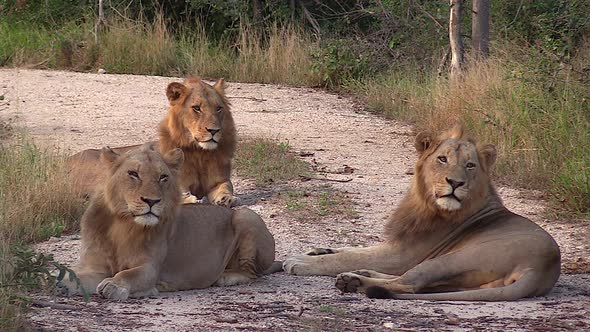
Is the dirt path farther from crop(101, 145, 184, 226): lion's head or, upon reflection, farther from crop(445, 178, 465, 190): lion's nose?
crop(445, 178, 465, 190): lion's nose

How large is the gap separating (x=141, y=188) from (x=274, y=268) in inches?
46.5

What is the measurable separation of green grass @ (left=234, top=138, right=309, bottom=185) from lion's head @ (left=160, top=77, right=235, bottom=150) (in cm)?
70

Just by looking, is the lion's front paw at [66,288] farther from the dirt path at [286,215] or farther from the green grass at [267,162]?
the green grass at [267,162]

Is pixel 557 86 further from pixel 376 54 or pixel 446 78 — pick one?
pixel 376 54

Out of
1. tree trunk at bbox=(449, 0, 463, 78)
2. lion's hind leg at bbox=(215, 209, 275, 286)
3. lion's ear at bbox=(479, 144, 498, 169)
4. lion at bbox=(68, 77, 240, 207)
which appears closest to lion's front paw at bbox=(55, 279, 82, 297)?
lion's hind leg at bbox=(215, 209, 275, 286)

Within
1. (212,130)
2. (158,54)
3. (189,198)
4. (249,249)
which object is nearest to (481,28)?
(158,54)

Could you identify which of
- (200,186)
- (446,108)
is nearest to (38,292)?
(200,186)

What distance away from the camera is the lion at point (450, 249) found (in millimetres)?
6005

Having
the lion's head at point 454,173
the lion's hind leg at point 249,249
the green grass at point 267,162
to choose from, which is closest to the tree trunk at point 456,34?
the green grass at point 267,162

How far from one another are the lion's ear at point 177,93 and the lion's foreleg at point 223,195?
0.66 meters

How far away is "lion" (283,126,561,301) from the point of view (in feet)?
19.7

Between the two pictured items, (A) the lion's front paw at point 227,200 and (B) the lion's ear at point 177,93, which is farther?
(B) the lion's ear at point 177,93

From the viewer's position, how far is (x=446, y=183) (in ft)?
20.6

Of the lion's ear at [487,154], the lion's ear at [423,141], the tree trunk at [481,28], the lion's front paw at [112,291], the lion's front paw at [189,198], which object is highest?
the tree trunk at [481,28]
